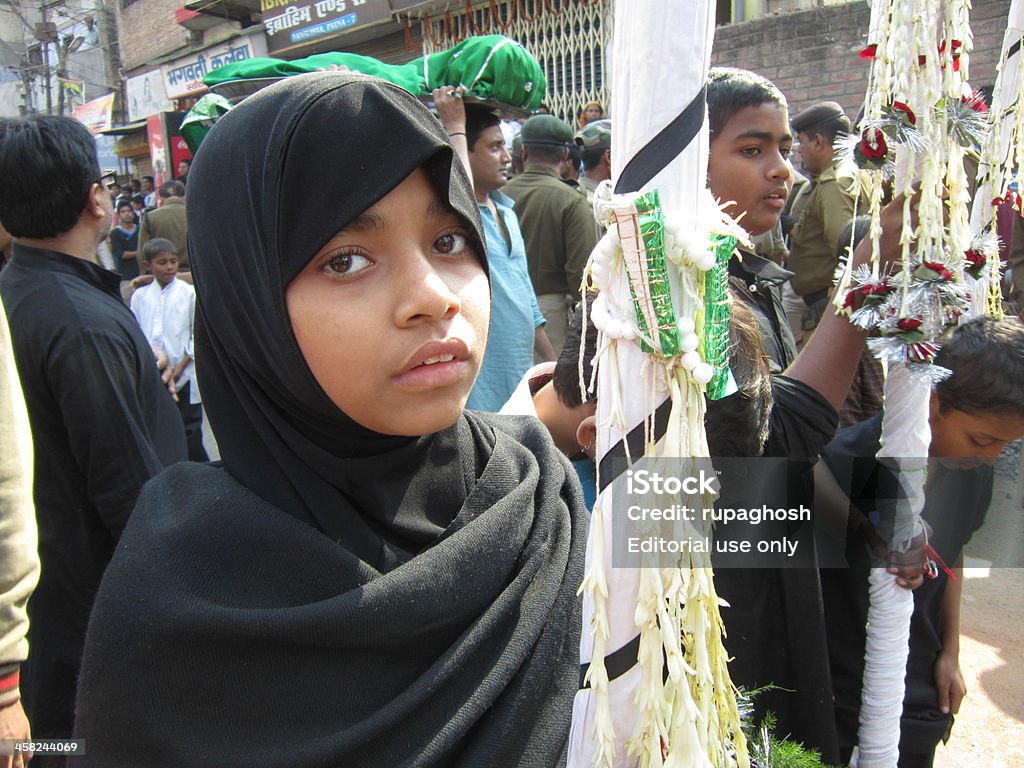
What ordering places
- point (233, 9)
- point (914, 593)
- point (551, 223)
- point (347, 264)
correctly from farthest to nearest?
point (233, 9), point (551, 223), point (914, 593), point (347, 264)

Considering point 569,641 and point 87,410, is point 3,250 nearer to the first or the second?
point 87,410

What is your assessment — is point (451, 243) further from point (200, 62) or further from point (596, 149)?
point (200, 62)

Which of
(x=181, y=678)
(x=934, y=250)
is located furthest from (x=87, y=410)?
(x=934, y=250)

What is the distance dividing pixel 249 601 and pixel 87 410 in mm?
1181

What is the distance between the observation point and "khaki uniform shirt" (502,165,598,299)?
445cm

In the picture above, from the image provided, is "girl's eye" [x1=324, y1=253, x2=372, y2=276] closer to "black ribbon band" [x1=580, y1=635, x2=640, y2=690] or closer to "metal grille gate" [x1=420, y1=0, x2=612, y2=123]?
"black ribbon band" [x1=580, y1=635, x2=640, y2=690]

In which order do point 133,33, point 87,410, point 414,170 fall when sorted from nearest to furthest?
point 414,170 → point 87,410 → point 133,33

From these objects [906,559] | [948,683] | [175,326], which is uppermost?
[175,326]

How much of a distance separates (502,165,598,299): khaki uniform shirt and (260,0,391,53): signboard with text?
815cm

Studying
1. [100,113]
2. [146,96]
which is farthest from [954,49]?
[100,113]

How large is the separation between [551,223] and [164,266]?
2.52m

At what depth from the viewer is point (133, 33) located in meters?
18.8

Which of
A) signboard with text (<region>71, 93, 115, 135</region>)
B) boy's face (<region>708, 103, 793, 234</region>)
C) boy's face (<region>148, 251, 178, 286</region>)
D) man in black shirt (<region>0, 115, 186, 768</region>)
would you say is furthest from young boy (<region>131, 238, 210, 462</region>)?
signboard with text (<region>71, 93, 115, 135</region>)

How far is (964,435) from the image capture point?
6.18 feet
